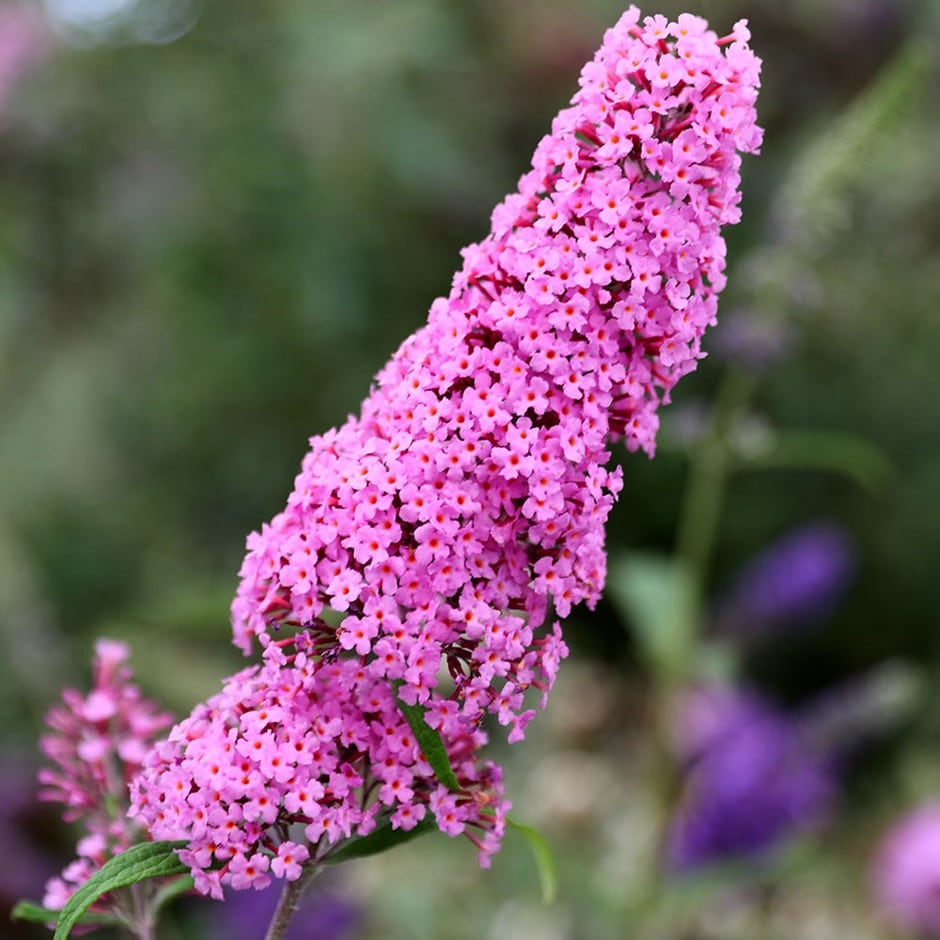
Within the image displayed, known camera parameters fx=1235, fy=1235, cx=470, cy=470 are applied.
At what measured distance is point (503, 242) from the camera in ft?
3.23

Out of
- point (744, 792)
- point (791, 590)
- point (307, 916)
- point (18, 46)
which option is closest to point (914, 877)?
point (744, 792)

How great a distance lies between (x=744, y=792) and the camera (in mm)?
2461

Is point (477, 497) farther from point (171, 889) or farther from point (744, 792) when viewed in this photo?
point (744, 792)

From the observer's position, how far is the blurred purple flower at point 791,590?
105 inches

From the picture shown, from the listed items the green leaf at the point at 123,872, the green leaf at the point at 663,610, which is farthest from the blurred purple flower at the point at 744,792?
the green leaf at the point at 123,872

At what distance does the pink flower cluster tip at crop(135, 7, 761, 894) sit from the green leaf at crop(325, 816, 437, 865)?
12 millimetres

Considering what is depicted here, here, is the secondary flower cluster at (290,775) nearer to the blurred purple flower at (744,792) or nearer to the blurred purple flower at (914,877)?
the blurred purple flower at (744,792)

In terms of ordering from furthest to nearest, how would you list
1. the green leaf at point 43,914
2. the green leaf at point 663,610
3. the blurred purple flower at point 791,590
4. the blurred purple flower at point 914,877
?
the blurred purple flower at point 914,877
the blurred purple flower at point 791,590
the green leaf at point 663,610
the green leaf at point 43,914

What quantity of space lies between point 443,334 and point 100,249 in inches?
121

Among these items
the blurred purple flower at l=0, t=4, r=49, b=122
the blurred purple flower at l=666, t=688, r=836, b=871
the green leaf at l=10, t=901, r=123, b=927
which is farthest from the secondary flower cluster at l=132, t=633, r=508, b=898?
the blurred purple flower at l=0, t=4, r=49, b=122

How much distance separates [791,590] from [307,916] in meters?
1.21

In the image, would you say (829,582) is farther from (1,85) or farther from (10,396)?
(10,396)

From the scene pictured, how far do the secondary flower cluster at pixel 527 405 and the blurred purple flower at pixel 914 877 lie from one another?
2.20m

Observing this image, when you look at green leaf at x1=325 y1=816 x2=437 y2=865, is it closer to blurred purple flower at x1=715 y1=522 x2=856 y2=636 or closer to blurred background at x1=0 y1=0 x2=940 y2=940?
blurred background at x1=0 y1=0 x2=940 y2=940
